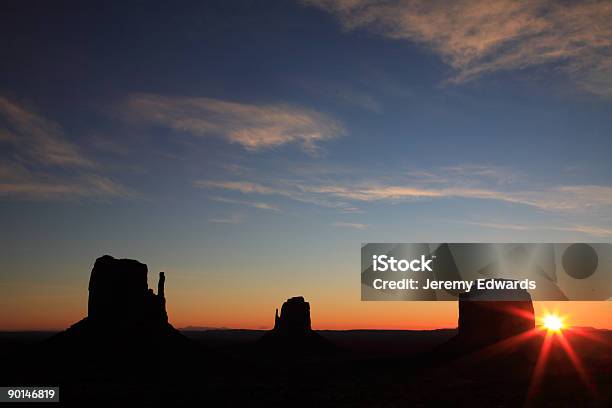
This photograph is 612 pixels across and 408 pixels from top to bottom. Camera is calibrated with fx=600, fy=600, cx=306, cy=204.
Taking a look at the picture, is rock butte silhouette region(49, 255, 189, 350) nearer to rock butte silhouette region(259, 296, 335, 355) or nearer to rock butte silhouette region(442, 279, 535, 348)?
rock butte silhouette region(442, 279, 535, 348)

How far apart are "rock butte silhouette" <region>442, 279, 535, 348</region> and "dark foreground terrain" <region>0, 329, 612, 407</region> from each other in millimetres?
1952

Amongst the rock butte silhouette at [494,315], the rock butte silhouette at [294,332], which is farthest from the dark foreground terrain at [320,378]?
the rock butte silhouette at [294,332]

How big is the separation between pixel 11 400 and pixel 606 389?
165 ft

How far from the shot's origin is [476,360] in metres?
73.1

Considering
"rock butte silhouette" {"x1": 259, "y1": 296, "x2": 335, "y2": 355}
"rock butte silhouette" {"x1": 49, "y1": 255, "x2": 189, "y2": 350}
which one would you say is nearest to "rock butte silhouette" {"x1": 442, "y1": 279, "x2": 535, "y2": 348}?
"rock butte silhouette" {"x1": 49, "y1": 255, "x2": 189, "y2": 350}

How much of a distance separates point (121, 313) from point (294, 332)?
76789mm

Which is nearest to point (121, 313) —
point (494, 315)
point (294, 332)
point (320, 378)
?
point (320, 378)

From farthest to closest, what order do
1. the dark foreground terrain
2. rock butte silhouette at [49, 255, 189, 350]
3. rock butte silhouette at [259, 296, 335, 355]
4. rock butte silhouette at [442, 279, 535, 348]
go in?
rock butte silhouette at [259, 296, 335, 355]
rock butte silhouette at [442, 279, 535, 348]
rock butte silhouette at [49, 255, 189, 350]
the dark foreground terrain

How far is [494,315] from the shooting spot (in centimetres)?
7788

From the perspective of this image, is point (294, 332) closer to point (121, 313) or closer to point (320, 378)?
point (320, 378)

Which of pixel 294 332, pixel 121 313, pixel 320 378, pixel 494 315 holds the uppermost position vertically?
pixel 121 313

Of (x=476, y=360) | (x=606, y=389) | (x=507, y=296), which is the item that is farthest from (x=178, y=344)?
(x=606, y=389)

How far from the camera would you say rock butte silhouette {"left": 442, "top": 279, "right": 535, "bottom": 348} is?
7681 cm

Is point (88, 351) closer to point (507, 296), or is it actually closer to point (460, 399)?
point (460, 399)
